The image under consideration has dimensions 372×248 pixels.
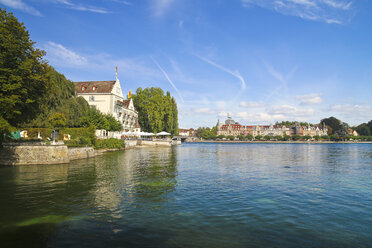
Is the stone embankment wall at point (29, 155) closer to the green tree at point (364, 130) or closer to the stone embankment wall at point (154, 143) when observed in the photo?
the stone embankment wall at point (154, 143)

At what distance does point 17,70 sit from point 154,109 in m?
65.7

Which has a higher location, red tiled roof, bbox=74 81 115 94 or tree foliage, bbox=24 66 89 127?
red tiled roof, bbox=74 81 115 94

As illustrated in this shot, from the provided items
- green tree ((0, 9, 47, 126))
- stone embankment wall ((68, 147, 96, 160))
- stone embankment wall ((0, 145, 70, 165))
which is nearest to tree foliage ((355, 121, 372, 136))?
stone embankment wall ((68, 147, 96, 160))

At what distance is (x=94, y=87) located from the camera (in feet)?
231

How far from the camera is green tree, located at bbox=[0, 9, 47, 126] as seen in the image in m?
21.1

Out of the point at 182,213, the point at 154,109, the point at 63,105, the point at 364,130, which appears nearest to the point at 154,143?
the point at 154,109

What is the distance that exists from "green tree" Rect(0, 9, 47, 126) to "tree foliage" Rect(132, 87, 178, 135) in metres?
60.7

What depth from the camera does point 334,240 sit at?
321 inches

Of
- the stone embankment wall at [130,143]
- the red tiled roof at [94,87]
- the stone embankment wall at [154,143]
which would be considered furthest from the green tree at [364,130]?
the red tiled roof at [94,87]

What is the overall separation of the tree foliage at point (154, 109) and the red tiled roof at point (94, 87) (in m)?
19.2

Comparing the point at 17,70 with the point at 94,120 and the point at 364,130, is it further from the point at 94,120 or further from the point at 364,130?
the point at 364,130

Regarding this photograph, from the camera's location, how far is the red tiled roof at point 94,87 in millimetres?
69688

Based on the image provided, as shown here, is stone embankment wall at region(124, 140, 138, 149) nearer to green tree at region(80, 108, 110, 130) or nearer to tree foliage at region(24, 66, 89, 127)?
green tree at region(80, 108, 110, 130)

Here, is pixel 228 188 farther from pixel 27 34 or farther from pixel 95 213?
pixel 27 34
